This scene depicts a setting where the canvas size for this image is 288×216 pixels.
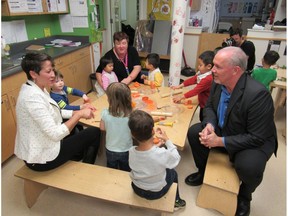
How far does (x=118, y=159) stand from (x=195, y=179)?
0.78 metres

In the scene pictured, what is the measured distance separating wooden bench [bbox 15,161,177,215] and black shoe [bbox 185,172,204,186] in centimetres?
55

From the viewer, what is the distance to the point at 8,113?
2123mm

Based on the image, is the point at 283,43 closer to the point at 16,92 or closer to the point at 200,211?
the point at 200,211

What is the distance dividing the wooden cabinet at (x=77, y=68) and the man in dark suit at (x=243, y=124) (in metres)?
2.25

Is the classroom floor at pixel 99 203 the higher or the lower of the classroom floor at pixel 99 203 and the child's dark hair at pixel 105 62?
the lower

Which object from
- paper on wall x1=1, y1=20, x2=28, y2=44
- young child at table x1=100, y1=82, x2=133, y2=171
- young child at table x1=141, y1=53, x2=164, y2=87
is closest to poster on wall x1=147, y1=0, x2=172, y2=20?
young child at table x1=141, y1=53, x2=164, y2=87

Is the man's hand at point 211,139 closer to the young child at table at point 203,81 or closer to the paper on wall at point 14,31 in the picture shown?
the young child at table at point 203,81

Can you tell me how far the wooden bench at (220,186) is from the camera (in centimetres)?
148

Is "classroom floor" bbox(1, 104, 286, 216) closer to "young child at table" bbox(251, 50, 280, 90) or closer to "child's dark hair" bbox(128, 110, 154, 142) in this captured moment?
"child's dark hair" bbox(128, 110, 154, 142)

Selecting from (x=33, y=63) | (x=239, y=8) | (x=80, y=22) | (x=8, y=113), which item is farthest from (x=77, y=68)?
(x=239, y=8)

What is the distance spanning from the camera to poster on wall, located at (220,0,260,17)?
275 inches

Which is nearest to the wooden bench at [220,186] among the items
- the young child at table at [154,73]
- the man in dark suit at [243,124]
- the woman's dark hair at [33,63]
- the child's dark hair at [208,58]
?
the man in dark suit at [243,124]

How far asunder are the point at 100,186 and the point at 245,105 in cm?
114

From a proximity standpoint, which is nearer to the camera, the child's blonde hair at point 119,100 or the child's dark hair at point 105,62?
the child's blonde hair at point 119,100
